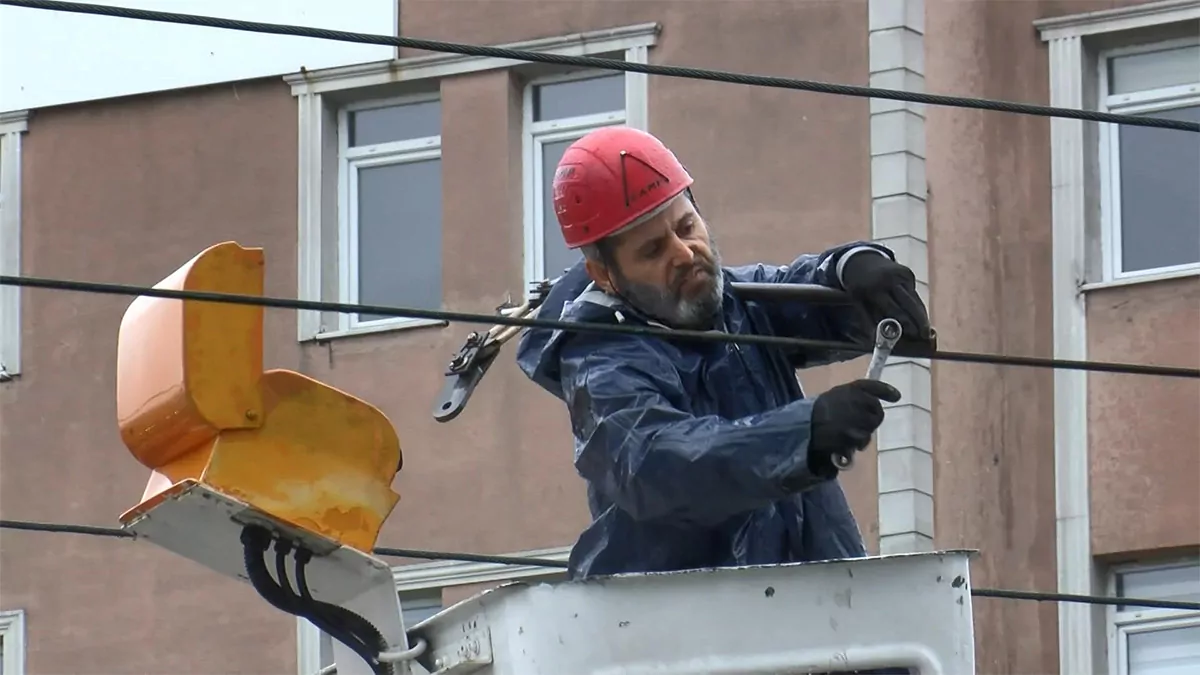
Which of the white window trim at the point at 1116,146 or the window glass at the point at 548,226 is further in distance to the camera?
the window glass at the point at 548,226

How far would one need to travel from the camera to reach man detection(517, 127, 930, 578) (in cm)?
758

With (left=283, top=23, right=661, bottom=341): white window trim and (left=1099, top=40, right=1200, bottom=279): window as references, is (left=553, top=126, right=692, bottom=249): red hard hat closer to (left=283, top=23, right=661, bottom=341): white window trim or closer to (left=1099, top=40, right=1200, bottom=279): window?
(left=1099, top=40, right=1200, bottom=279): window

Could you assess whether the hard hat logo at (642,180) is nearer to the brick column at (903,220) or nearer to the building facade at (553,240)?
the building facade at (553,240)

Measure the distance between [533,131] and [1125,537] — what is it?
408cm

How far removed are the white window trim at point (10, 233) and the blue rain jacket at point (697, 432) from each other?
46.2 ft

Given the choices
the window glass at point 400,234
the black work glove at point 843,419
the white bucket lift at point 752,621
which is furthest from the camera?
the window glass at point 400,234

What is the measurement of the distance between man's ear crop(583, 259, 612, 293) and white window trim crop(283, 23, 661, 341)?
1244cm

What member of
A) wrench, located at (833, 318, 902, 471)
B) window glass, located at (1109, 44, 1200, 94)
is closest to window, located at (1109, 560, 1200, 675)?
window glass, located at (1109, 44, 1200, 94)

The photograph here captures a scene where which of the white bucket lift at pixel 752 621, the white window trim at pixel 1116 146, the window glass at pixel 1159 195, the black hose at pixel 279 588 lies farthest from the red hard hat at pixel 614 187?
the window glass at pixel 1159 195

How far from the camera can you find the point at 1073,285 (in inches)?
784

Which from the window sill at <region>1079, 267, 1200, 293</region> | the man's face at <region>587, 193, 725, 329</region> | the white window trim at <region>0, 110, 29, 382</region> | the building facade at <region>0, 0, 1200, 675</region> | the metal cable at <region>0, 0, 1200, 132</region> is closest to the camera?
the man's face at <region>587, 193, 725, 329</region>

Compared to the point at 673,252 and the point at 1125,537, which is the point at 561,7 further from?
the point at 673,252

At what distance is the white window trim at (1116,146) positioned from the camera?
1989cm

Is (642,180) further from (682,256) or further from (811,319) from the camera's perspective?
(811,319)
